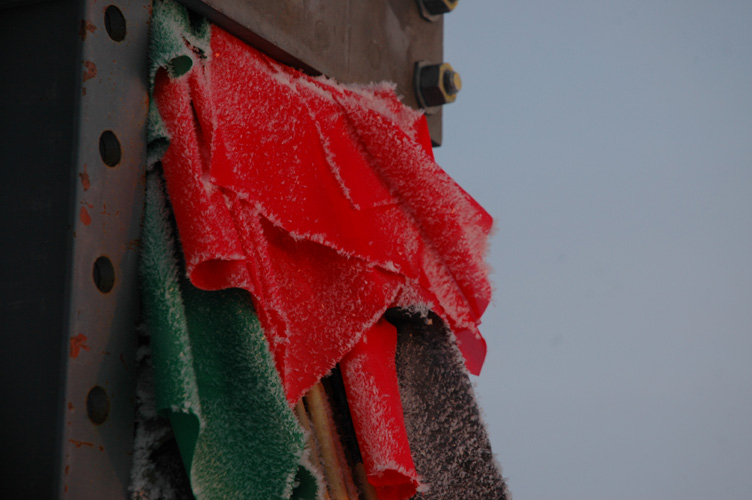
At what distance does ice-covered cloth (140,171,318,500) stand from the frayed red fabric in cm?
4

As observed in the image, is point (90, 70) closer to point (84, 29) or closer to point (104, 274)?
point (84, 29)

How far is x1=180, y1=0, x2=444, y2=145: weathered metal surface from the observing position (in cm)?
103

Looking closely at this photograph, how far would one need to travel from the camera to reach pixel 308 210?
1.01m

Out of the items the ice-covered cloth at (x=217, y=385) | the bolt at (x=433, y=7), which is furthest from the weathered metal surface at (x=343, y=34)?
the ice-covered cloth at (x=217, y=385)

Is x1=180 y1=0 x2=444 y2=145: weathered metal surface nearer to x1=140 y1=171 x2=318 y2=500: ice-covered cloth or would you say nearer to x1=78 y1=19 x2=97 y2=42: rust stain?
x1=78 y1=19 x2=97 y2=42: rust stain

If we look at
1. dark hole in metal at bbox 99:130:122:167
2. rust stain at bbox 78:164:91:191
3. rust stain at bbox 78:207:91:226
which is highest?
dark hole in metal at bbox 99:130:122:167

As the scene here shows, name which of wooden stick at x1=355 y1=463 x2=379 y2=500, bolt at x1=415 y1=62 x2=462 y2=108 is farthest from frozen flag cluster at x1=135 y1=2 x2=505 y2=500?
bolt at x1=415 y1=62 x2=462 y2=108

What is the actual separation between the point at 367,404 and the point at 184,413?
0.93 ft

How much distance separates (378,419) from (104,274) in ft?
1.31

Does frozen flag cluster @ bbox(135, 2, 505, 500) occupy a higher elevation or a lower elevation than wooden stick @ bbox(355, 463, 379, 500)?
higher

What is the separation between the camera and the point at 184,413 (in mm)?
797

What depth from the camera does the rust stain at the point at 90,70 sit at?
82cm

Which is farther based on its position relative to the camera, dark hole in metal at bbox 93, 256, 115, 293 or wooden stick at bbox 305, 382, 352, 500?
wooden stick at bbox 305, 382, 352, 500

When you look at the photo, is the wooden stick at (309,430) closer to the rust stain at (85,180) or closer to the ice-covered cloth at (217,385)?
the ice-covered cloth at (217,385)
